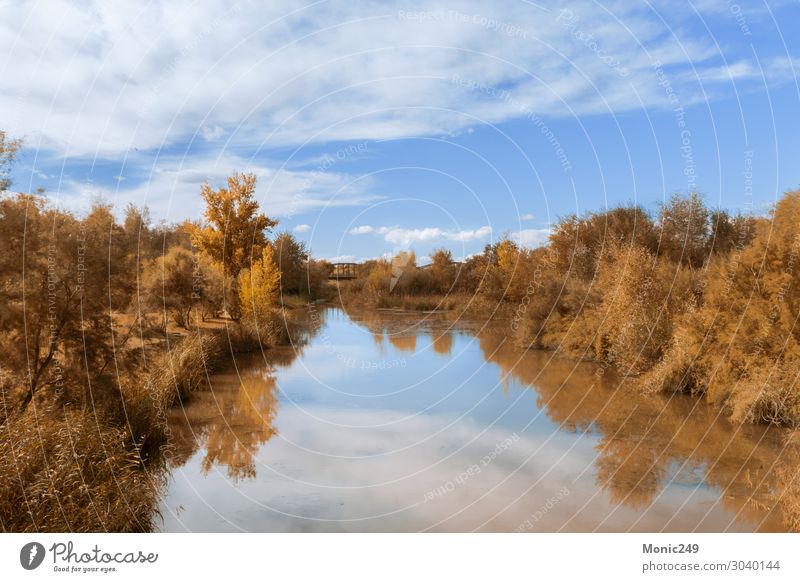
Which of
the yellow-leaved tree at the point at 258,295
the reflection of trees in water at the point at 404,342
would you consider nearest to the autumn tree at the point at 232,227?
the yellow-leaved tree at the point at 258,295

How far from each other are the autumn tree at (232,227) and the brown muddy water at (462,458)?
886 centimetres

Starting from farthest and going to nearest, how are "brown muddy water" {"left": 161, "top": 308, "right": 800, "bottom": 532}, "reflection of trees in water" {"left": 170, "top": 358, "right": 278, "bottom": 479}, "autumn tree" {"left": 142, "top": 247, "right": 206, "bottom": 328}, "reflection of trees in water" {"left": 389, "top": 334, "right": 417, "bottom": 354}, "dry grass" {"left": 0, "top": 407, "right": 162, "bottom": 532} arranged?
"reflection of trees in water" {"left": 389, "top": 334, "right": 417, "bottom": 354} < "autumn tree" {"left": 142, "top": 247, "right": 206, "bottom": 328} < "reflection of trees in water" {"left": 170, "top": 358, "right": 278, "bottom": 479} < "brown muddy water" {"left": 161, "top": 308, "right": 800, "bottom": 532} < "dry grass" {"left": 0, "top": 407, "right": 162, "bottom": 532}

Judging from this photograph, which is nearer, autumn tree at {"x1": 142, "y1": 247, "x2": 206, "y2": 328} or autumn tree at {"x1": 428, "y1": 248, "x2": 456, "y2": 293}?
autumn tree at {"x1": 142, "y1": 247, "x2": 206, "y2": 328}

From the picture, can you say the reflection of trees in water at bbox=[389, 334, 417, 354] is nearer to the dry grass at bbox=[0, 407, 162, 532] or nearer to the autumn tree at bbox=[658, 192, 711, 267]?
the autumn tree at bbox=[658, 192, 711, 267]

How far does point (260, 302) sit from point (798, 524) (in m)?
20.1

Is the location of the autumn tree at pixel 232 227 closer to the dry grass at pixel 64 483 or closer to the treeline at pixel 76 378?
the treeline at pixel 76 378

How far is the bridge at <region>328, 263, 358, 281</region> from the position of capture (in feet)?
179

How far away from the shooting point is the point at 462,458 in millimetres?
11016

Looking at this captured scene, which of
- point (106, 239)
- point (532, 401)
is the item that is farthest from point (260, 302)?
point (106, 239)

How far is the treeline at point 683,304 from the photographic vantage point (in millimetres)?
13305

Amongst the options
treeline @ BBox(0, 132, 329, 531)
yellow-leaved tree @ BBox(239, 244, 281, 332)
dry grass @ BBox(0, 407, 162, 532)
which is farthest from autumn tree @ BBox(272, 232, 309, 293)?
dry grass @ BBox(0, 407, 162, 532)

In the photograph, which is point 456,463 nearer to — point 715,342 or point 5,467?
point 5,467

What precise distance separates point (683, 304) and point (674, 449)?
7.35 meters

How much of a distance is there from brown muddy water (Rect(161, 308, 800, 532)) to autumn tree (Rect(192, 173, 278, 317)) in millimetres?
8859
